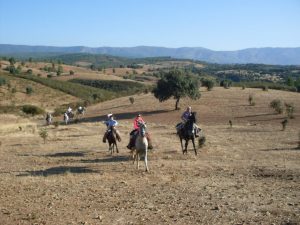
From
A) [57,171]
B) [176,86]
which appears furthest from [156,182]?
[176,86]

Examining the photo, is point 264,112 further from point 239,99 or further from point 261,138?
point 261,138

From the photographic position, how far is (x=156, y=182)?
1550cm

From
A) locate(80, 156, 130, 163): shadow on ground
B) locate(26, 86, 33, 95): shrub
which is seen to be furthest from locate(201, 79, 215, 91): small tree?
locate(80, 156, 130, 163): shadow on ground

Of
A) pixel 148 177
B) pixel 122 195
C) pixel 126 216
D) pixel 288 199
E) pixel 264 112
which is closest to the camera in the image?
pixel 126 216

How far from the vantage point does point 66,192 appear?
47.2 feet

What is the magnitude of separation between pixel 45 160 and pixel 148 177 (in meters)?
6.79

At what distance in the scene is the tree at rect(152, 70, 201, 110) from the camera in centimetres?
4859

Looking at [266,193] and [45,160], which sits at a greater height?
[266,193]

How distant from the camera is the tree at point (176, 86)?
48.6m

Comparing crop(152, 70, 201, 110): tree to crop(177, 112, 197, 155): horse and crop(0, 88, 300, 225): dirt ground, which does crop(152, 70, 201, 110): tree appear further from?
crop(177, 112, 197, 155): horse

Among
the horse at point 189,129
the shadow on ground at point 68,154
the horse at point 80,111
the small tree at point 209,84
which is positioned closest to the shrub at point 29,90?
the horse at point 80,111

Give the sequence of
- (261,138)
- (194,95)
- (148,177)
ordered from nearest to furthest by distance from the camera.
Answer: (148,177) → (261,138) → (194,95)

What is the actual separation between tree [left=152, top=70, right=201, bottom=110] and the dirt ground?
1802 centimetres

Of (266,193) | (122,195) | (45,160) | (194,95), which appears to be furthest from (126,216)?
(194,95)
